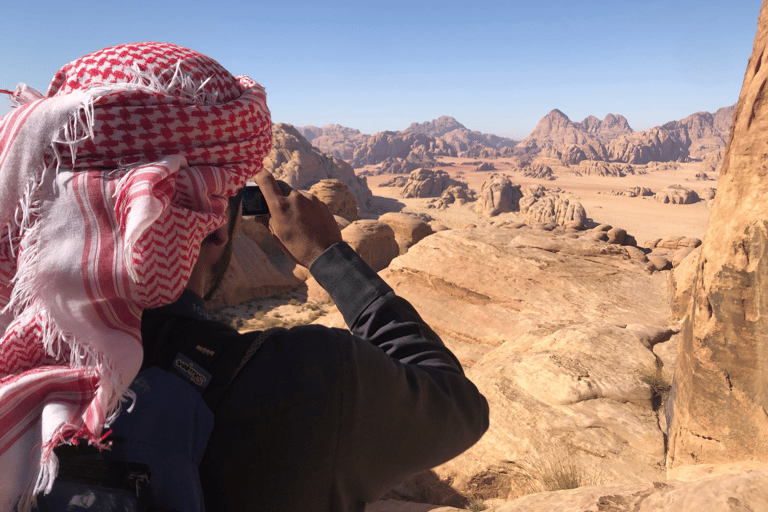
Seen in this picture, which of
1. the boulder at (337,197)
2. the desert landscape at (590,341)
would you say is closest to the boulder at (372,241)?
the desert landscape at (590,341)

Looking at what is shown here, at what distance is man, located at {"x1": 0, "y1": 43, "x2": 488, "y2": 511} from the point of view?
2.42ft

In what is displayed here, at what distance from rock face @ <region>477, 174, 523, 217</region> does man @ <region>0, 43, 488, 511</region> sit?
27.8 m

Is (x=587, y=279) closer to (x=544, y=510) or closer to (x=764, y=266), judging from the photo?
(x=764, y=266)

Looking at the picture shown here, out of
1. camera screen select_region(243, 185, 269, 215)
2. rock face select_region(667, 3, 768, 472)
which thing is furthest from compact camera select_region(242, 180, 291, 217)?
rock face select_region(667, 3, 768, 472)

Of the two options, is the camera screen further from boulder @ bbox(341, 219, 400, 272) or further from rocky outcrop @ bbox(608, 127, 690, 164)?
rocky outcrop @ bbox(608, 127, 690, 164)

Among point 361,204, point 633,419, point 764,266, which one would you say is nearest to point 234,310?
point 633,419

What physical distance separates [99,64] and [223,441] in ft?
3.02

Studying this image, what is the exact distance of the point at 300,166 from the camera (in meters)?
27.5

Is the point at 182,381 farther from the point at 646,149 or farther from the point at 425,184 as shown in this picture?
the point at 646,149

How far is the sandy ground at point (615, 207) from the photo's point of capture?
24.9 m

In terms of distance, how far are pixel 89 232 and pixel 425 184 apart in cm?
3695

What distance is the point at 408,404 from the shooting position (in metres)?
0.92

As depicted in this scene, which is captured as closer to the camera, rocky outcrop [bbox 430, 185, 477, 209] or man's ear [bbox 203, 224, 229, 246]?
man's ear [bbox 203, 224, 229, 246]

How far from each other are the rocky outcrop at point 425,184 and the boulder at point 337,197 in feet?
59.9
